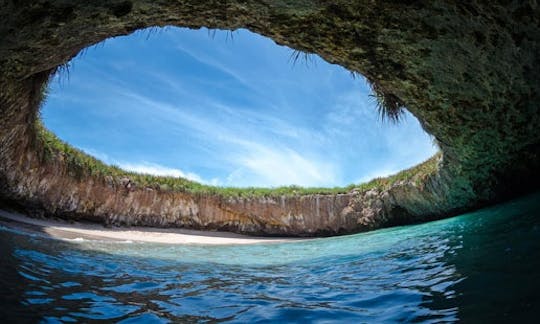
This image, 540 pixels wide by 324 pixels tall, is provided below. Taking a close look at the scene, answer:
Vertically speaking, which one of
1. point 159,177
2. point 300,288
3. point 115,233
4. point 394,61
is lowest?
point 300,288

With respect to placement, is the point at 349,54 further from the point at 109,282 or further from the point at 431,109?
the point at 109,282

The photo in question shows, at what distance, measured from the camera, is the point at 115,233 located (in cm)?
1138

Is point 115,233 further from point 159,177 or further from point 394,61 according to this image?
point 394,61

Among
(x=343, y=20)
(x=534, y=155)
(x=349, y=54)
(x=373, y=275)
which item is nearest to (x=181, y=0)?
(x=343, y=20)

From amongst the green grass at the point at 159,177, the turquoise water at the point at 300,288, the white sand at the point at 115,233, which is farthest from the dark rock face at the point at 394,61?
the turquoise water at the point at 300,288

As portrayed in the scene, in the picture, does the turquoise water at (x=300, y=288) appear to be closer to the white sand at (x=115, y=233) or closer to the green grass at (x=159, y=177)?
the white sand at (x=115, y=233)

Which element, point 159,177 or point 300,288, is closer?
point 300,288

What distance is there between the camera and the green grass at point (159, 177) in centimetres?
1057

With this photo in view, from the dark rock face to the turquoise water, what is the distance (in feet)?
8.50

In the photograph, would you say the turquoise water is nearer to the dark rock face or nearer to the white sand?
the dark rock face

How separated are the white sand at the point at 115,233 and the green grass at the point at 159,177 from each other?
1.57 m

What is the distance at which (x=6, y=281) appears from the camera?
3.30 metres

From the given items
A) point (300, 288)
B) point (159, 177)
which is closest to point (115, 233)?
point (159, 177)

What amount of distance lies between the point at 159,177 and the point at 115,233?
10.1 ft
